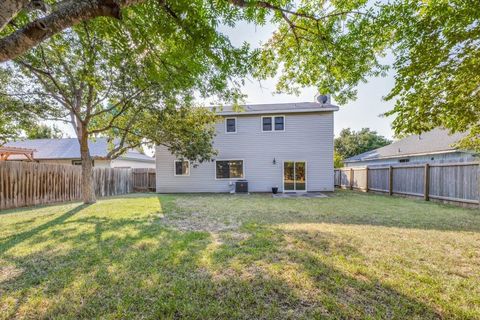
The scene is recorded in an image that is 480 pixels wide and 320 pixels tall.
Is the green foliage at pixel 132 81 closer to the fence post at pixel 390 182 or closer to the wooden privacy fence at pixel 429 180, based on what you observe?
the wooden privacy fence at pixel 429 180

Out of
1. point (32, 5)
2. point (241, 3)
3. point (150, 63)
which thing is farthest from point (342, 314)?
point (150, 63)

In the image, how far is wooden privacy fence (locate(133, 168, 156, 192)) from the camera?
1570cm

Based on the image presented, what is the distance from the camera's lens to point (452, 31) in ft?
10.2

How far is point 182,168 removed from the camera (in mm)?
13812

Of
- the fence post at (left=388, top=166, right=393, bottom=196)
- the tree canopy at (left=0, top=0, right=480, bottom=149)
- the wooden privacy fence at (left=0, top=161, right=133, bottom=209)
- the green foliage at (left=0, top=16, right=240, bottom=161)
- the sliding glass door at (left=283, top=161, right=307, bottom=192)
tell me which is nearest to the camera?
the tree canopy at (left=0, top=0, right=480, bottom=149)

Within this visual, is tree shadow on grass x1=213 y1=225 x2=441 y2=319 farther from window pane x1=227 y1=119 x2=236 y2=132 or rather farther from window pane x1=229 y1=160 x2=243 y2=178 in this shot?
window pane x1=227 y1=119 x2=236 y2=132

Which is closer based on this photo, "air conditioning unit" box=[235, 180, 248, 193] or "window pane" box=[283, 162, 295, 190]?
"air conditioning unit" box=[235, 180, 248, 193]

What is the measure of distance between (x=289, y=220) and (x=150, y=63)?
194 inches

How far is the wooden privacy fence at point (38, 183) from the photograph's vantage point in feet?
25.0

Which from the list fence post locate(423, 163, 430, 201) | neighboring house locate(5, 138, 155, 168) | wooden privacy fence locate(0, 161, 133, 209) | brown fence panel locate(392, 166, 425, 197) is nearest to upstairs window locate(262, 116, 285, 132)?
brown fence panel locate(392, 166, 425, 197)

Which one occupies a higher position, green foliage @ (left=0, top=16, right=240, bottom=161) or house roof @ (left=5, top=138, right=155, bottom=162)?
green foliage @ (left=0, top=16, right=240, bottom=161)

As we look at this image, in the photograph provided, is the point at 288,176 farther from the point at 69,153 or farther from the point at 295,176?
the point at 69,153

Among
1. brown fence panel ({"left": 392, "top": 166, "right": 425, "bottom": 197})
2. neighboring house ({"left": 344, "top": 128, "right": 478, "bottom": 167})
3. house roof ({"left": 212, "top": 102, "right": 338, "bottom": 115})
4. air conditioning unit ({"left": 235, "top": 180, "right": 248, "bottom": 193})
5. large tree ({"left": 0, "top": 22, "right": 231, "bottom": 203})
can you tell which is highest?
house roof ({"left": 212, "top": 102, "right": 338, "bottom": 115})

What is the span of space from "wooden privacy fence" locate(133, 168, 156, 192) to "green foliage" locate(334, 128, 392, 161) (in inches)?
976
